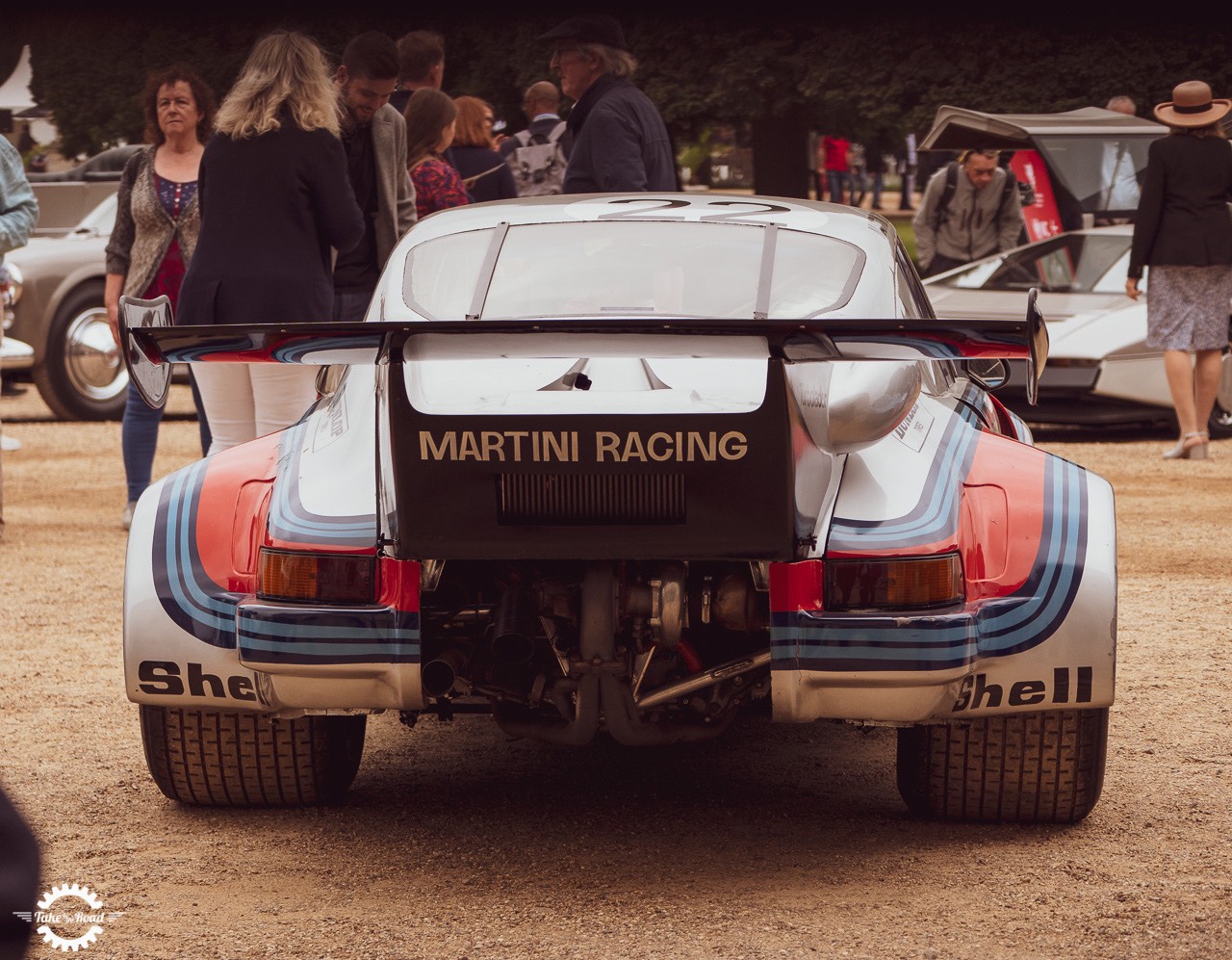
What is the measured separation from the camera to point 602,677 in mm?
3857

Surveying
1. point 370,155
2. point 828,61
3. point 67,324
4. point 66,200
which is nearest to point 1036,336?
point 370,155

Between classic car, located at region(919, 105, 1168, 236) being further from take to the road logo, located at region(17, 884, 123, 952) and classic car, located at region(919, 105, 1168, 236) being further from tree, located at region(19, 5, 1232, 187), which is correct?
tree, located at region(19, 5, 1232, 187)

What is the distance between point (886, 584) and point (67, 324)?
1013cm

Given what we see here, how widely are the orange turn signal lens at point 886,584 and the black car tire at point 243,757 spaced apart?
1281mm

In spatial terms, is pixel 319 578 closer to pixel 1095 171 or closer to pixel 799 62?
pixel 1095 171

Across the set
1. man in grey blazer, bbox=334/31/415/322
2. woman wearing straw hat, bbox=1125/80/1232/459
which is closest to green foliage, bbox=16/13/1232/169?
woman wearing straw hat, bbox=1125/80/1232/459

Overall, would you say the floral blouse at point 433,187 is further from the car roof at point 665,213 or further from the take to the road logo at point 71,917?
the take to the road logo at point 71,917

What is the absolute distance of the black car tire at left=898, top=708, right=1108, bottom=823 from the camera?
413 centimetres

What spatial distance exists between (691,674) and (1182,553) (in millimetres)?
4737

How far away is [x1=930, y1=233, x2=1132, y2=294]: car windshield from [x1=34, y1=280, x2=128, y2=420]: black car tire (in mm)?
5662

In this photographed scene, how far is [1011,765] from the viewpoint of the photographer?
4.16 m

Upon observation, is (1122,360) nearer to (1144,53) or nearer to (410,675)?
(410,675)

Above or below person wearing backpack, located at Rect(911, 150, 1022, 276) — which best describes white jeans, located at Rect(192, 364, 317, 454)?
above

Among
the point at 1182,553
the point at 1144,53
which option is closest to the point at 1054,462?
the point at 1182,553
